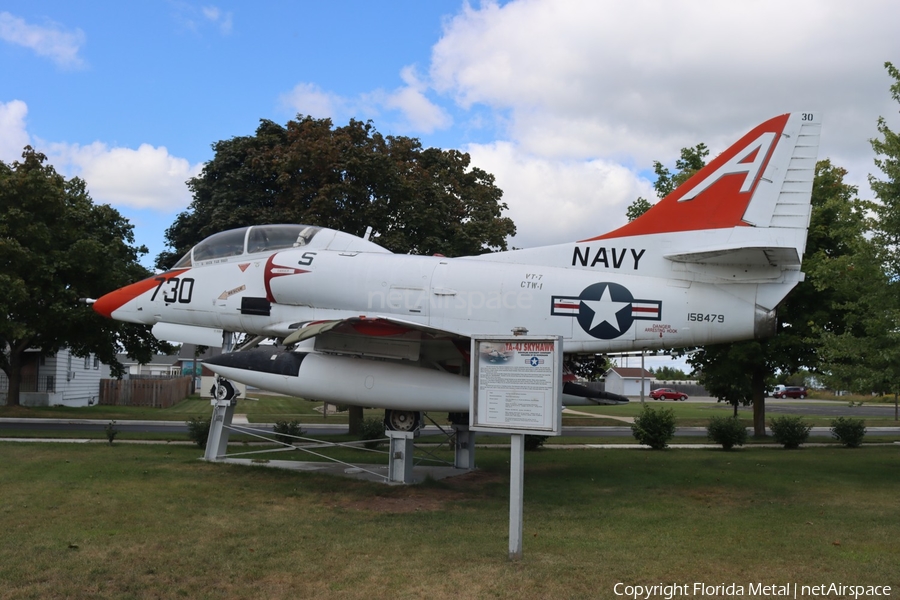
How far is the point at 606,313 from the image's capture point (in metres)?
11.7

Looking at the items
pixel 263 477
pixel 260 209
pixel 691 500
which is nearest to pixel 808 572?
pixel 691 500

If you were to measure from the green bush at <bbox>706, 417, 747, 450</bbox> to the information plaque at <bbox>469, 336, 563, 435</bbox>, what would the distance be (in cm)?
1513

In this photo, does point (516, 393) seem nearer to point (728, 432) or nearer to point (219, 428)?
point (219, 428)

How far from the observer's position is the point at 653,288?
1175 cm

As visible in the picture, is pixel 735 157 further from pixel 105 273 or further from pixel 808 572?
pixel 105 273

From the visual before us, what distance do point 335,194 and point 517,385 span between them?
1405cm

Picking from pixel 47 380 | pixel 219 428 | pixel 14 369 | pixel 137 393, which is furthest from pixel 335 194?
pixel 137 393

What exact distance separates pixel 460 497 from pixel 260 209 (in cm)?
1254

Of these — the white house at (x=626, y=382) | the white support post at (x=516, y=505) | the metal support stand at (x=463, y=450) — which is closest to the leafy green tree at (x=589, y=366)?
the metal support stand at (x=463, y=450)

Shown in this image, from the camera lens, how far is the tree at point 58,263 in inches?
909

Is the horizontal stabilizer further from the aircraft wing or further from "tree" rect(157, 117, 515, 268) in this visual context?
"tree" rect(157, 117, 515, 268)

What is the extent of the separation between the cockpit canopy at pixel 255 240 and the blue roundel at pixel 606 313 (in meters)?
5.33

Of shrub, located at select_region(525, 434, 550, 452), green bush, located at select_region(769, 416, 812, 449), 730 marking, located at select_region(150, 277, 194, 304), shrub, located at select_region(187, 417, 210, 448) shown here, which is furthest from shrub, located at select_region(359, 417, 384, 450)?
green bush, located at select_region(769, 416, 812, 449)

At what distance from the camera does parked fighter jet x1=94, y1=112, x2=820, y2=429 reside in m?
11.4
